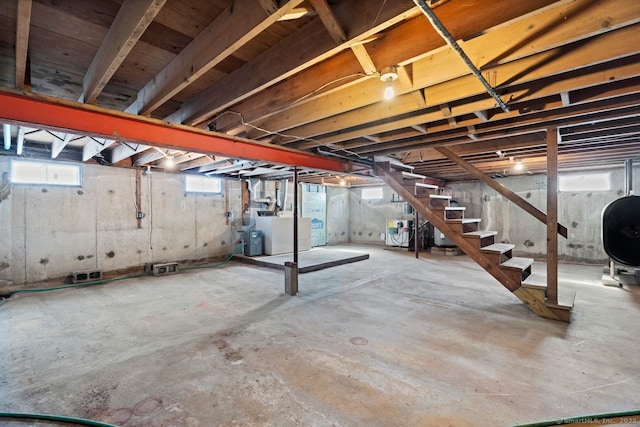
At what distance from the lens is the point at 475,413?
171 centimetres

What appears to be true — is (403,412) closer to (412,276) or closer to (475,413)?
(475,413)

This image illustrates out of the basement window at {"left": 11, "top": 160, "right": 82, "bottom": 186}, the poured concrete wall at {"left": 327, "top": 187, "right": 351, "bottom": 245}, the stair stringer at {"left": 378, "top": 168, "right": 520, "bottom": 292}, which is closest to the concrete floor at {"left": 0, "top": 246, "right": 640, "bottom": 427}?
the stair stringer at {"left": 378, "top": 168, "right": 520, "bottom": 292}

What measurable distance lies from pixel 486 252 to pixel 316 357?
2543mm

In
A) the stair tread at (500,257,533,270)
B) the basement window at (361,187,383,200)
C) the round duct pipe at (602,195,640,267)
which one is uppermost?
the basement window at (361,187,383,200)

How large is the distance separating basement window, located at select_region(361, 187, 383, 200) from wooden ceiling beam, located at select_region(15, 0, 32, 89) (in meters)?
8.80

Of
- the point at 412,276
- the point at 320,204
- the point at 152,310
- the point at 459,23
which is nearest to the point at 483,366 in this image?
the point at 459,23

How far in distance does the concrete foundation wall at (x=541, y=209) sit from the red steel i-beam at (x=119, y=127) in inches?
258

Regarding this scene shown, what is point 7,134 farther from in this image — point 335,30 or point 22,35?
point 335,30

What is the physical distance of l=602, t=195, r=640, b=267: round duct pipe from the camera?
2.80m

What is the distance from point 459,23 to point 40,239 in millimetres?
6100

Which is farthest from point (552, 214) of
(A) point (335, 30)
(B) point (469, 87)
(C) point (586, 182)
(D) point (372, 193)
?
(D) point (372, 193)

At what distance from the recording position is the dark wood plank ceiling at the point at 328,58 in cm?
138

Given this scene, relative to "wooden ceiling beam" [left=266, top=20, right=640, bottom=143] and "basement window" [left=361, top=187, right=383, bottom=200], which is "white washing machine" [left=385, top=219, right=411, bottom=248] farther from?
"wooden ceiling beam" [left=266, top=20, right=640, bottom=143]

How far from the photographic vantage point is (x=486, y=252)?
3547 millimetres
